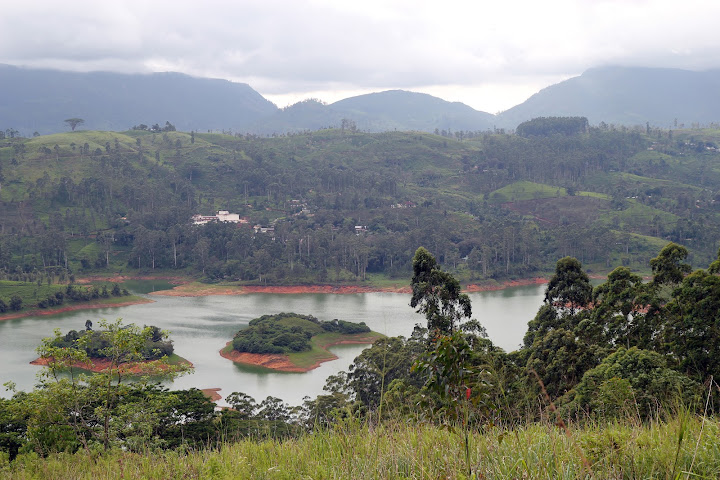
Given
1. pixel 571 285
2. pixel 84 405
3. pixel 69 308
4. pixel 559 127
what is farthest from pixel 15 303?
pixel 559 127

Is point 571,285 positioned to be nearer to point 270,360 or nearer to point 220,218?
point 270,360

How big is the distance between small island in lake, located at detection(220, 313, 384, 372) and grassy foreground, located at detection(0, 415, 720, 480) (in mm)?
26263

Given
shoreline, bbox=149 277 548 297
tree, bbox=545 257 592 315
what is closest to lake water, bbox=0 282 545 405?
shoreline, bbox=149 277 548 297

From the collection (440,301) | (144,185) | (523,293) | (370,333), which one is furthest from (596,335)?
(144,185)

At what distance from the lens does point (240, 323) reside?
37.7 metres

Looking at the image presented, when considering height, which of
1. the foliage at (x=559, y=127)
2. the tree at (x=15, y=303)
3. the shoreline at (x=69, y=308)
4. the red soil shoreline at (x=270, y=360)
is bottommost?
the red soil shoreline at (x=270, y=360)

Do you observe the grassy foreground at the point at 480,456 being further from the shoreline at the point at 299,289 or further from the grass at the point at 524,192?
the grass at the point at 524,192

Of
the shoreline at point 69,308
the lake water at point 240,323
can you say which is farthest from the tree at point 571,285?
the shoreline at point 69,308

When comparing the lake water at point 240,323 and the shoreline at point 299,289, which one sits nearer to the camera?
the lake water at point 240,323

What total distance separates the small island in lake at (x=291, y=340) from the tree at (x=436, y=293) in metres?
15.0

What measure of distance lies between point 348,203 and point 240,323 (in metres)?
35.8

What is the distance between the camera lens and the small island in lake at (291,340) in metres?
30.1

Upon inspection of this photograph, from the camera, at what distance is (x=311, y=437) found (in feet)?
12.8

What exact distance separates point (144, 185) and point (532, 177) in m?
52.2
